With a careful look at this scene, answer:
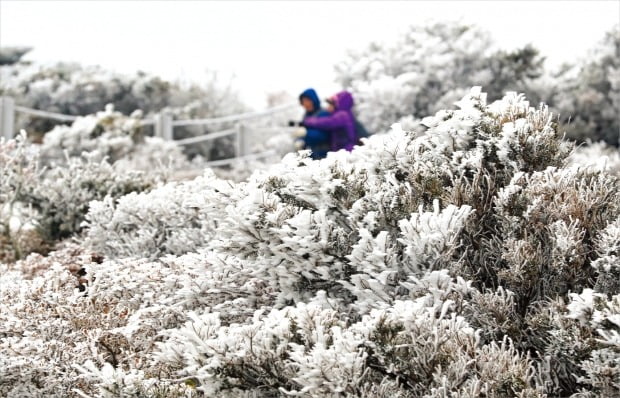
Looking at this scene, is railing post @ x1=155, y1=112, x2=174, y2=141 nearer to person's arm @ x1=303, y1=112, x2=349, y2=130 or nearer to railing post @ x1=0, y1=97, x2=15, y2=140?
person's arm @ x1=303, y1=112, x2=349, y2=130

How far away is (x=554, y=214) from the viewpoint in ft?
12.8

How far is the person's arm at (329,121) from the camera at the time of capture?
14.1m

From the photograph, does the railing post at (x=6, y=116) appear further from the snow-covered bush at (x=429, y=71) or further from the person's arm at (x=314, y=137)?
the snow-covered bush at (x=429, y=71)

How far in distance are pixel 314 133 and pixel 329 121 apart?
1.01ft

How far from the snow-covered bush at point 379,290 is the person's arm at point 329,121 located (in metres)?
9.25

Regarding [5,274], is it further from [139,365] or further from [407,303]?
[407,303]

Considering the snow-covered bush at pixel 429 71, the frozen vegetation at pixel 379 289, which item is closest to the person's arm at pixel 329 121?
the snow-covered bush at pixel 429 71

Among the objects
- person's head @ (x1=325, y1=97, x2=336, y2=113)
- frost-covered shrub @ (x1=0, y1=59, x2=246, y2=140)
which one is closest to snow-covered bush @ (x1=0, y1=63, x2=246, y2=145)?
frost-covered shrub @ (x1=0, y1=59, x2=246, y2=140)

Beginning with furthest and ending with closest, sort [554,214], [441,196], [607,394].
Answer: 1. [441,196]
2. [554,214]
3. [607,394]

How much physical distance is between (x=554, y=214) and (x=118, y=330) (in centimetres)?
208

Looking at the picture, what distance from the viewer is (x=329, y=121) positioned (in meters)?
14.3

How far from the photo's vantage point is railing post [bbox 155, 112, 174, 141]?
19.3 meters

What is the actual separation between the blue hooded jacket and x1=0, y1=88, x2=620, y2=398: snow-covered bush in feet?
30.5

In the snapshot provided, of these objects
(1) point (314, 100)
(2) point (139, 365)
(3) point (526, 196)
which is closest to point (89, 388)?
(2) point (139, 365)
